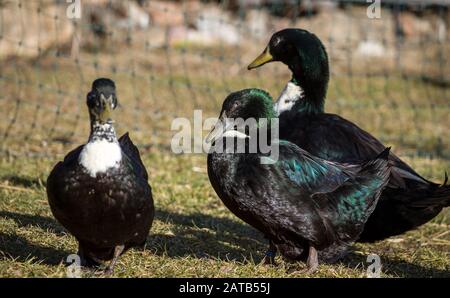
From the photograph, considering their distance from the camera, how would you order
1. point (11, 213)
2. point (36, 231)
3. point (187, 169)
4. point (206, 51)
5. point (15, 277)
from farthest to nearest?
point (206, 51) → point (187, 169) → point (11, 213) → point (36, 231) → point (15, 277)

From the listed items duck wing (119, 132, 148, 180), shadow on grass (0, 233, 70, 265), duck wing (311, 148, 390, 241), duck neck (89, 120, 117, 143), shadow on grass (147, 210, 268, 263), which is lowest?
shadow on grass (147, 210, 268, 263)

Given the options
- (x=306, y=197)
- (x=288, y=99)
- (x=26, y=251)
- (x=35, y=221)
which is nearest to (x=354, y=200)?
(x=306, y=197)

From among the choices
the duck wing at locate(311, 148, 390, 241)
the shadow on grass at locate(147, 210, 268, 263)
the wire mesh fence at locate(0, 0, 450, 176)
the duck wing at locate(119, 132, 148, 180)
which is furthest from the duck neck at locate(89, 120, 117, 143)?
the wire mesh fence at locate(0, 0, 450, 176)

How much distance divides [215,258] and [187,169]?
2970mm

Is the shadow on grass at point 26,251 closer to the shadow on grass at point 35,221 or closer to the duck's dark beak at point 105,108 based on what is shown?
the shadow on grass at point 35,221

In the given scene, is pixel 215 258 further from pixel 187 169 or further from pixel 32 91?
pixel 32 91

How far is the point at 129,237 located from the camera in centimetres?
461

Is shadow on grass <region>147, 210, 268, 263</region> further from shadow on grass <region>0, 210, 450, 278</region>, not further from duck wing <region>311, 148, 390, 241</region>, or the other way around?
duck wing <region>311, 148, 390, 241</region>

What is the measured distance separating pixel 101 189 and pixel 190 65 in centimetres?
923

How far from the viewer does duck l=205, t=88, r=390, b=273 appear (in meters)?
4.86

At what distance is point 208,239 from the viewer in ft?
19.9

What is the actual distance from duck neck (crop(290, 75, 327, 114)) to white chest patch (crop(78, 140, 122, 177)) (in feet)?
7.45

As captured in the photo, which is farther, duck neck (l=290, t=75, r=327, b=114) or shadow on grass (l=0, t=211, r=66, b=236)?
duck neck (l=290, t=75, r=327, b=114)
